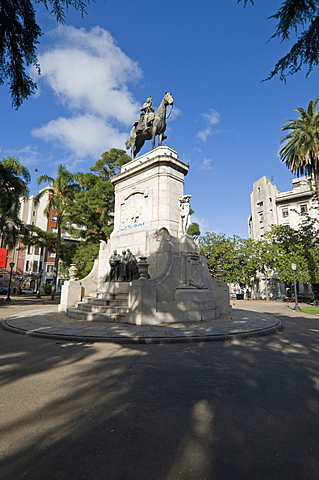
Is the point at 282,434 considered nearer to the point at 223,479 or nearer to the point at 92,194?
the point at 223,479

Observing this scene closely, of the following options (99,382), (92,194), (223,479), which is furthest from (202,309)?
(92,194)

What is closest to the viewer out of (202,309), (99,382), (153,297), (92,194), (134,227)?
(99,382)

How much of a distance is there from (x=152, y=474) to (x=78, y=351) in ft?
15.6

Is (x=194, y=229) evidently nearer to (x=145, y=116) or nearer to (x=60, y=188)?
(x=60, y=188)

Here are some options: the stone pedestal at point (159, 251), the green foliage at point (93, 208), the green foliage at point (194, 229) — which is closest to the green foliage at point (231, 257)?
the green foliage at point (194, 229)

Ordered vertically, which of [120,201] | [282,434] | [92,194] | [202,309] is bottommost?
[282,434]

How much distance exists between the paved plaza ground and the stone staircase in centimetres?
414

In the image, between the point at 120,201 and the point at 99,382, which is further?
the point at 120,201

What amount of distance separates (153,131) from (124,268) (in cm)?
857

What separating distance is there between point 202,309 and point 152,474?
9050 millimetres

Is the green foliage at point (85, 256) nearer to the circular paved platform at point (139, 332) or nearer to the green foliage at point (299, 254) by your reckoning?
the circular paved platform at point (139, 332)

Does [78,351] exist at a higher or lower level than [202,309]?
lower

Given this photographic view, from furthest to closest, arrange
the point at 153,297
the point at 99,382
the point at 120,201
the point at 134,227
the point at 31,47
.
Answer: the point at 120,201, the point at 134,227, the point at 153,297, the point at 31,47, the point at 99,382

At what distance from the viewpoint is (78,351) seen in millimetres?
6602
